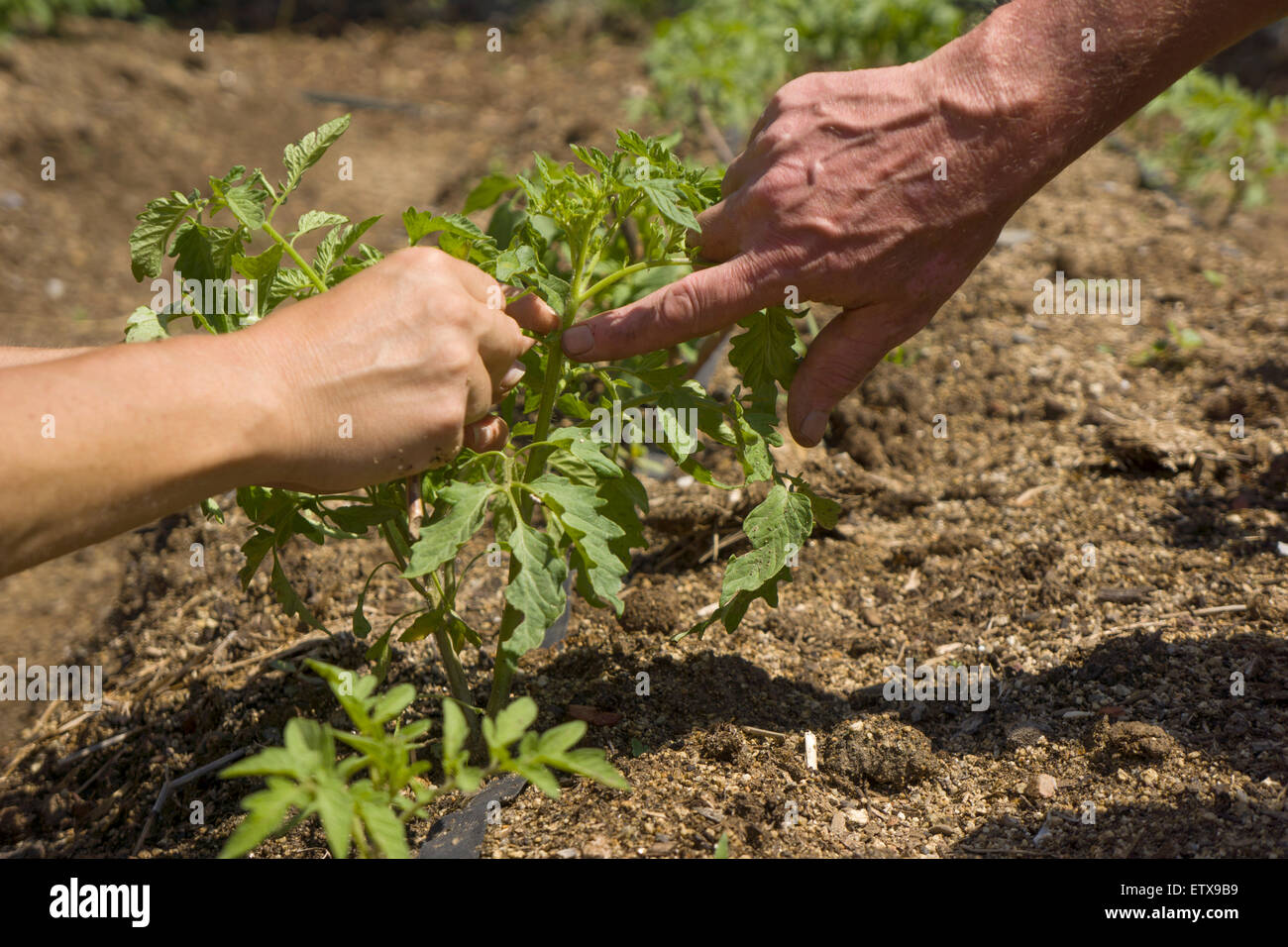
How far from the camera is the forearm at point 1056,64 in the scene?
194cm

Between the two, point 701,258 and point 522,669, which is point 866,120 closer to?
point 701,258

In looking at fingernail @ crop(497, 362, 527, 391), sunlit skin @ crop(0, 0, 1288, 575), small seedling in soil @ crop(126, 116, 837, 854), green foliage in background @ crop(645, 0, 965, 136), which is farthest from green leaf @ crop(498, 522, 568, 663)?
green foliage in background @ crop(645, 0, 965, 136)

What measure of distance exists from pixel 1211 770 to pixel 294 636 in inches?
80.5

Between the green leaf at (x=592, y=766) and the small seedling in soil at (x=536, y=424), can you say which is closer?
the green leaf at (x=592, y=766)

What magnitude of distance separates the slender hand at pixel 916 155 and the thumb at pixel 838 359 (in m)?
0.04

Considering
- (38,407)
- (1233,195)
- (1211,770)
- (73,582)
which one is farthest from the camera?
(1233,195)

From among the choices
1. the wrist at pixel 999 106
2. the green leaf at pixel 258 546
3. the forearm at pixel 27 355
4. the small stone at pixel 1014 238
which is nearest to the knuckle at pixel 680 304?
the wrist at pixel 999 106

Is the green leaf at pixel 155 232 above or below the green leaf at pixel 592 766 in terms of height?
above

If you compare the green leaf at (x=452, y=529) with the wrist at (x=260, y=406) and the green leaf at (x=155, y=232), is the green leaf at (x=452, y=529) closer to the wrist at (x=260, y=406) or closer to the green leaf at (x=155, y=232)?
the wrist at (x=260, y=406)

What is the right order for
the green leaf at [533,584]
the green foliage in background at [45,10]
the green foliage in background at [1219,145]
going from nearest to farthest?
the green leaf at [533,584]
the green foliage in background at [1219,145]
the green foliage in background at [45,10]

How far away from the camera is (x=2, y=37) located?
6402mm

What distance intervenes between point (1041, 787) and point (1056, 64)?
1.39 meters

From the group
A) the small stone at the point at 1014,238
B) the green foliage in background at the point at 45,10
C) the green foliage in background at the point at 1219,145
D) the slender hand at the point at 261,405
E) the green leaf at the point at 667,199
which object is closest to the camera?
the slender hand at the point at 261,405

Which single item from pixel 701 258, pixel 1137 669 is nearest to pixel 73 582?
pixel 701 258
